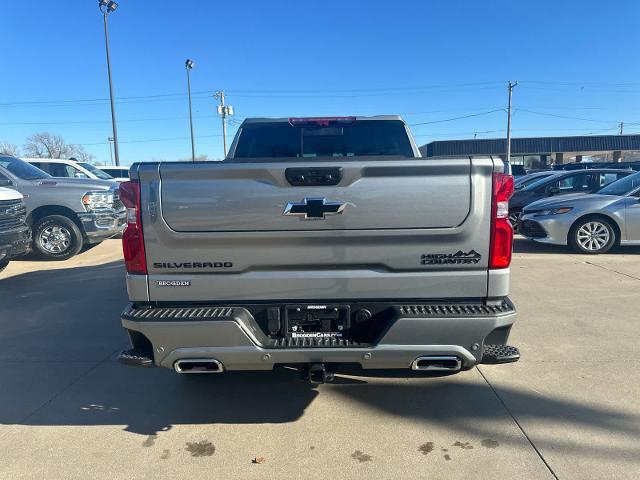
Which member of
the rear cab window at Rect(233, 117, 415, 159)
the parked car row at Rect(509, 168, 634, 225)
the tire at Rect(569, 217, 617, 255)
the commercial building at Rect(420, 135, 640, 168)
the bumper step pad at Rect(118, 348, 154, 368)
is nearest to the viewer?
the bumper step pad at Rect(118, 348, 154, 368)

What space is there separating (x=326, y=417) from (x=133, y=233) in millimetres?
1765

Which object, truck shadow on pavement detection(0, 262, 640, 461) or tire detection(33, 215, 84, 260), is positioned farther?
tire detection(33, 215, 84, 260)

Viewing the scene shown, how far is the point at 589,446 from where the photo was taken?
2.76m

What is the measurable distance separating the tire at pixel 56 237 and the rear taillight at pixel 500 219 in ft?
27.5

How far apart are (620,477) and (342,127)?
11.0ft

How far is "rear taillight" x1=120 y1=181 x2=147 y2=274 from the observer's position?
2600mm

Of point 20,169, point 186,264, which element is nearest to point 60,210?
point 20,169

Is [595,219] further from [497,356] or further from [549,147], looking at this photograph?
[549,147]

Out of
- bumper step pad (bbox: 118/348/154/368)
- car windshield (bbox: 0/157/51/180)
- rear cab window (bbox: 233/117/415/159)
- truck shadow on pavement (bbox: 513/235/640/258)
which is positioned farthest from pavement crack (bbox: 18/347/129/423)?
truck shadow on pavement (bbox: 513/235/640/258)

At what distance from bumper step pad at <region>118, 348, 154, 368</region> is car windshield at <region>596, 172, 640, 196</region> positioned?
9096 mm

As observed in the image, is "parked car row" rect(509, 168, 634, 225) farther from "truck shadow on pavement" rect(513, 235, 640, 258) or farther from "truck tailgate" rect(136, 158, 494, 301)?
"truck tailgate" rect(136, 158, 494, 301)

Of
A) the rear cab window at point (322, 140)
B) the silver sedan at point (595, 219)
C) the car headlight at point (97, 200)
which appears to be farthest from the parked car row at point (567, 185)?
the car headlight at point (97, 200)

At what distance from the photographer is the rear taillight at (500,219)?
8.51 ft

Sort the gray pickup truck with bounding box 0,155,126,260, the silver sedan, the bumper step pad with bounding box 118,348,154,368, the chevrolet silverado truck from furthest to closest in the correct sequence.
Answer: the gray pickup truck with bounding box 0,155,126,260 < the silver sedan < the chevrolet silverado truck < the bumper step pad with bounding box 118,348,154,368
